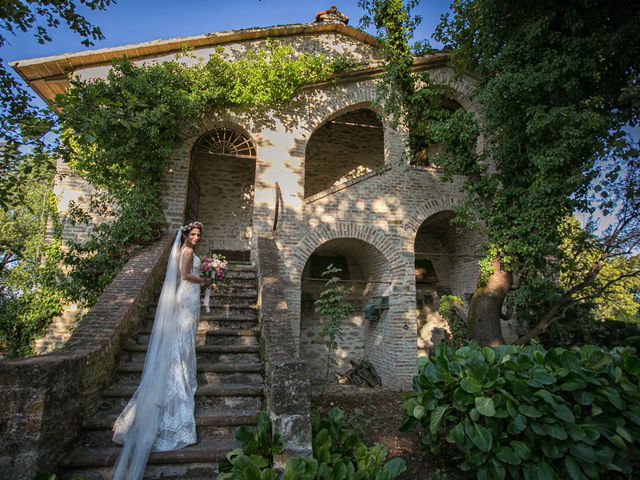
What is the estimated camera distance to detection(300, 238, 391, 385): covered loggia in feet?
28.3

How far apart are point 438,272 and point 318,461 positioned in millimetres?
8503

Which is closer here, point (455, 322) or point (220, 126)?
point (455, 322)

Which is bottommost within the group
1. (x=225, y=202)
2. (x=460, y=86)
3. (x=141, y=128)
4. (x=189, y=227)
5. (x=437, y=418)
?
(x=437, y=418)

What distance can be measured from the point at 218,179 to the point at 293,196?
12.3ft

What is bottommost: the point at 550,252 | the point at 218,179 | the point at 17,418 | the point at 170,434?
the point at 170,434

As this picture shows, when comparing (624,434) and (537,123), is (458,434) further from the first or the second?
(537,123)

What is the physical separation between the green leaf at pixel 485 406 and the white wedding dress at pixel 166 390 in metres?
2.68

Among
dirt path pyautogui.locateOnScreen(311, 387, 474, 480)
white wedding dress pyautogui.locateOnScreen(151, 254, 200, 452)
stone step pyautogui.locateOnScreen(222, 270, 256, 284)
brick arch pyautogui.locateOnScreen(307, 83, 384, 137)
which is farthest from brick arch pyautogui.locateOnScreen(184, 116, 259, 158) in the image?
dirt path pyautogui.locateOnScreen(311, 387, 474, 480)

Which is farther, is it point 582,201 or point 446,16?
point 446,16

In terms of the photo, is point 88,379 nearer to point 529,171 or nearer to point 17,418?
point 17,418

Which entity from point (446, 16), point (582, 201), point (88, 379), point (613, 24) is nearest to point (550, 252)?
point (582, 201)

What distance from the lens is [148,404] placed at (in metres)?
3.23

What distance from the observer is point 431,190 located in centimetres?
878

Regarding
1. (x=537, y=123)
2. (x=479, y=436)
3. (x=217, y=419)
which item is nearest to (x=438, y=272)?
(x=537, y=123)
